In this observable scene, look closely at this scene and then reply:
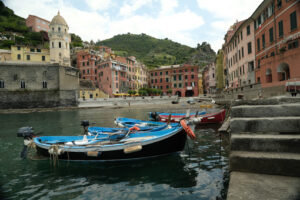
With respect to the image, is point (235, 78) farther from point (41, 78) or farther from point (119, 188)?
point (41, 78)

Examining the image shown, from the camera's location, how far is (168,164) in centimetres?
830

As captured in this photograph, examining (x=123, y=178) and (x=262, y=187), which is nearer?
(x=262, y=187)

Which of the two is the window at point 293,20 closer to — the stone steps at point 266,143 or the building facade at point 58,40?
the stone steps at point 266,143

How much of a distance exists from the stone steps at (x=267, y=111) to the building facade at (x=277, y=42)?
56.8 ft

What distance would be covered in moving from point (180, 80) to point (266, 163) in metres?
70.0

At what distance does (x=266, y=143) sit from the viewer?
3484mm

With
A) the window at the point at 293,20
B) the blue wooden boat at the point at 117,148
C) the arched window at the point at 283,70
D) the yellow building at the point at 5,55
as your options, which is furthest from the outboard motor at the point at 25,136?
the yellow building at the point at 5,55

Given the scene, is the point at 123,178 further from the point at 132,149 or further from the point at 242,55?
the point at 242,55

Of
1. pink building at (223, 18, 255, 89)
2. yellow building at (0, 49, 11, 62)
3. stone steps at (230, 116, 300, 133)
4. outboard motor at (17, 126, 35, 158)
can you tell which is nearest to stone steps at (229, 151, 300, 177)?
stone steps at (230, 116, 300, 133)

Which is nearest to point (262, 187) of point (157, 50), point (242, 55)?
point (242, 55)

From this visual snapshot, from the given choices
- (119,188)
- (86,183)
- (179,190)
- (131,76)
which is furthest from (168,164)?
(131,76)

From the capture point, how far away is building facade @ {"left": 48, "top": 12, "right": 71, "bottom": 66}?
6012 centimetres

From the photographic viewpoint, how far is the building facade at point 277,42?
733 inches

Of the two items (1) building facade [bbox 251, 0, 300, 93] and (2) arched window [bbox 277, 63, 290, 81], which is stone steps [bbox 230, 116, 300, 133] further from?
(2) arched window [bbox 277, 63, 290, 81]
